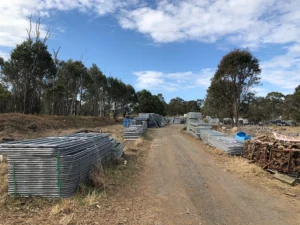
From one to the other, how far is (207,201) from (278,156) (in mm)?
4478

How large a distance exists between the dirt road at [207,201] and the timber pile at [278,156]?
1722 mm

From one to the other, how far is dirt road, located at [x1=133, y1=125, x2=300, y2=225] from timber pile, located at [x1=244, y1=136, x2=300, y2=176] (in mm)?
1722

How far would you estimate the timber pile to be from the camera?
8445 mm

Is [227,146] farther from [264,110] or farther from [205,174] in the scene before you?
[264,110]

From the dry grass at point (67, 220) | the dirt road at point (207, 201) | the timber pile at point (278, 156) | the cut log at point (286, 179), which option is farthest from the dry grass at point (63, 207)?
the timber pile at point (278, 156)

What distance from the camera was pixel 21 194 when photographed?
5363 mm

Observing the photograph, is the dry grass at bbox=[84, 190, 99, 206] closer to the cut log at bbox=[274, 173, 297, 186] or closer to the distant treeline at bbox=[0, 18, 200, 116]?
the cut log at bbox=[274, 173, 297, 186]

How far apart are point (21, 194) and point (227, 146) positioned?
9.59m

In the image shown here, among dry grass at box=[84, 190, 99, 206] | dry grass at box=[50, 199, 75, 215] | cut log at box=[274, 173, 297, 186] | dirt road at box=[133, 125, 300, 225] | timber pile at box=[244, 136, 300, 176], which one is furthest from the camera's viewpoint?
timber pile at box=[244, 136, 300, 176]

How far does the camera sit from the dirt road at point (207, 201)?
16.1ft

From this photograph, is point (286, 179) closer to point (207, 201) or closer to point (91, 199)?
point (207, 201)

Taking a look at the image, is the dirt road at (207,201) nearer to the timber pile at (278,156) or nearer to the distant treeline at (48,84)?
the timber pile at (278,156)

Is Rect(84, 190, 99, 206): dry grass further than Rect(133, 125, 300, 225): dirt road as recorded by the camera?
Yes

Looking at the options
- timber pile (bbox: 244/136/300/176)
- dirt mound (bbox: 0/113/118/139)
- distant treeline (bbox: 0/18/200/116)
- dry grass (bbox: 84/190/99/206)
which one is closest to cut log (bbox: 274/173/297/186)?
timber pile (bbox: 244/136/300/176)
